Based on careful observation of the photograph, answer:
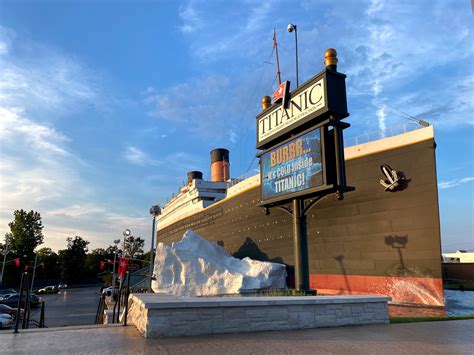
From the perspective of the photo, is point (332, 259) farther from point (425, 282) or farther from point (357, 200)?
point (425, 282)

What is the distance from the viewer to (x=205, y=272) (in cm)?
2272

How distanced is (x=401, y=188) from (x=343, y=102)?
620cm

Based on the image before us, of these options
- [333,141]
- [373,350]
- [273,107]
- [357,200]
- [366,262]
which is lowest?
[373,350]

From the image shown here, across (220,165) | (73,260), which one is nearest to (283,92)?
(220,165)

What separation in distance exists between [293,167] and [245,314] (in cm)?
721

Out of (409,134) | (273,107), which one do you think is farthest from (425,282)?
(273,107)

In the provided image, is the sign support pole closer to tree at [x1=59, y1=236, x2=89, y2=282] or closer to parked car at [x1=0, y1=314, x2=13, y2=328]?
parked car at [x1=0, y1=314, x2=13, y2=328]

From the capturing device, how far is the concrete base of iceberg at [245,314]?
649 centimetres

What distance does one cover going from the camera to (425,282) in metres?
14.7

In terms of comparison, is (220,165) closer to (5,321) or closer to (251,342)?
(5,321)

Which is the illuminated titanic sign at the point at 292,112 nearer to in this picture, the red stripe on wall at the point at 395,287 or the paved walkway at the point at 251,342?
the paved walkway at the point at 251,342

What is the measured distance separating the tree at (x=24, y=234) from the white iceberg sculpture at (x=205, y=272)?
177 feet

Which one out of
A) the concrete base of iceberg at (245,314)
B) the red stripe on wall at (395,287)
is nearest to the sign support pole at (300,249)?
the concrete base of iceberg at (245,314)

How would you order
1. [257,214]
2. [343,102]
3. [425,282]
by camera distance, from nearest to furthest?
[343,102] < [425,282] < [257,214]
